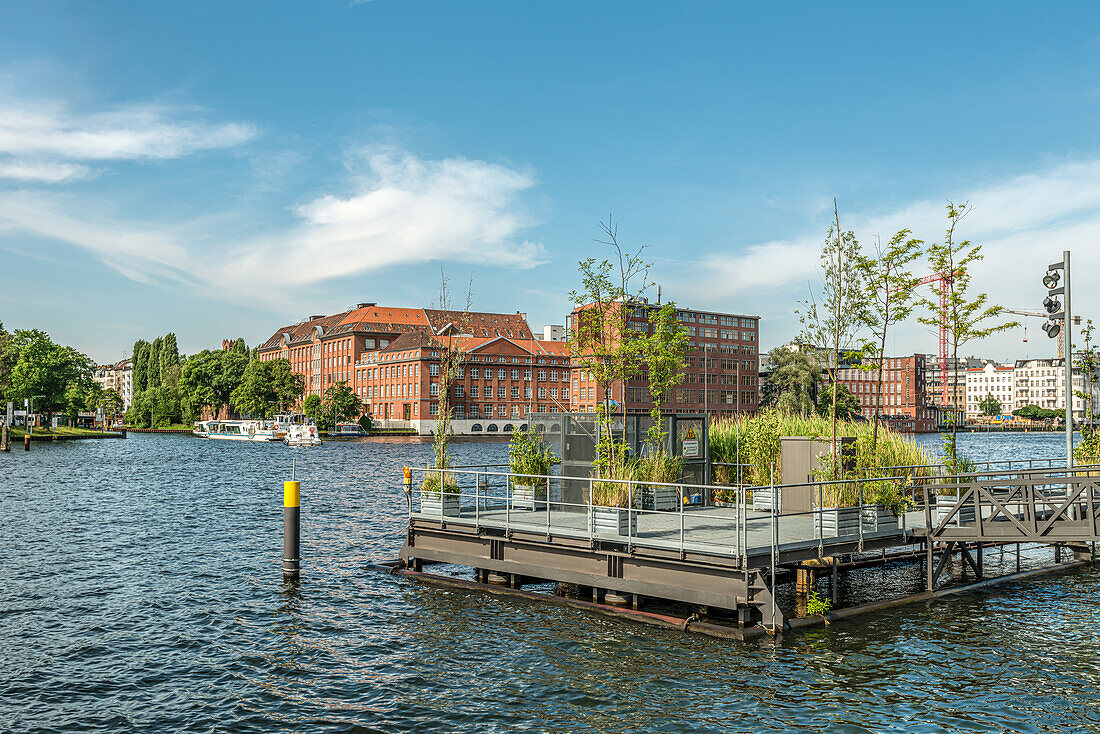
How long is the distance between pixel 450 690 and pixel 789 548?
6694mm

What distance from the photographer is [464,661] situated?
15.4m

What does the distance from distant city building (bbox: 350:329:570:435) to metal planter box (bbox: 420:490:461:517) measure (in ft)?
399

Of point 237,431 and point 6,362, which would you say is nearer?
point 6,362

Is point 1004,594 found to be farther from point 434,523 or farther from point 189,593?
point 189,593

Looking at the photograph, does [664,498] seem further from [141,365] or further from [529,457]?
[141,365]

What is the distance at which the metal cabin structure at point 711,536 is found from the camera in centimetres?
1559

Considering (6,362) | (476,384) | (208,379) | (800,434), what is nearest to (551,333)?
(476,384)

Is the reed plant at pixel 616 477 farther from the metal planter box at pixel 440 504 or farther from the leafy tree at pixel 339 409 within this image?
the leafy tree at pixel 339 409

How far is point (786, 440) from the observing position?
850 inches

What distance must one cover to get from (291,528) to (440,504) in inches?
149

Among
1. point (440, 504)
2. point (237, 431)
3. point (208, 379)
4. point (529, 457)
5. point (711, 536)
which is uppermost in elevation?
point (208, 379)

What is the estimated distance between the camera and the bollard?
2044 centimetres

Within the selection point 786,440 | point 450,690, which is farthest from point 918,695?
point 786,440

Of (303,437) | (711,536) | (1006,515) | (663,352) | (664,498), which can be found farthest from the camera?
(303,437)
